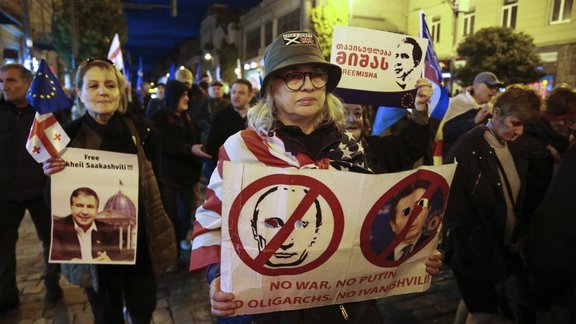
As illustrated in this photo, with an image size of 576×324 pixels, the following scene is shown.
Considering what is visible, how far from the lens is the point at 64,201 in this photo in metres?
2.73

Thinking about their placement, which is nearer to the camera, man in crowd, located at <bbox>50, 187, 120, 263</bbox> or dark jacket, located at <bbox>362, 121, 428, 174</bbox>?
man in crowd, located at <bbox>50, 187, 120, 263</bbox>

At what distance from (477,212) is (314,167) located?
5.83ft

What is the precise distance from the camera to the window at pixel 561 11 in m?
13.4

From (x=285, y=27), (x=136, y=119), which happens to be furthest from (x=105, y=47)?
(x=136, y=119)

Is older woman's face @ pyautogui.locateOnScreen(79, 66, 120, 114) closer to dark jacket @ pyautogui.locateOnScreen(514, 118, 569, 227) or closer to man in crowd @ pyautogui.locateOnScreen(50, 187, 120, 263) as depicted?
man in crowd @ pyautogui.locateOnScreen(50, 187, 120, 263)

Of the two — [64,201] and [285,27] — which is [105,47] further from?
[64,201]

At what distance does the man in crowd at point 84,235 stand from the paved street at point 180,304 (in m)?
1.42

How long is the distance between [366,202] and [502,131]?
2.00m

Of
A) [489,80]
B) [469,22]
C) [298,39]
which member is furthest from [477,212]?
[469,22]

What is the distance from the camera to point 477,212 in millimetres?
3023

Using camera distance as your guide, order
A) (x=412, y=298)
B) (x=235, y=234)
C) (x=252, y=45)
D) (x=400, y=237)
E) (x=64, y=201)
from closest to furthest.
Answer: (x=235, y=234)
(x=400, y=237)
(x=64, y=201)
(x=412, y=298)
(x=252, y=45)

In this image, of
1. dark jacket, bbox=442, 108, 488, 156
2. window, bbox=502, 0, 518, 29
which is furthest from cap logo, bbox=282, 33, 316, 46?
window, bbox=502, 0, 518, 29

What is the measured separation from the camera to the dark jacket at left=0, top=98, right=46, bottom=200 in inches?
154

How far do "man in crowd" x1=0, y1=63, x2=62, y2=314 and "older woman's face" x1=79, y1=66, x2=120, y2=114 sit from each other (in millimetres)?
1567
